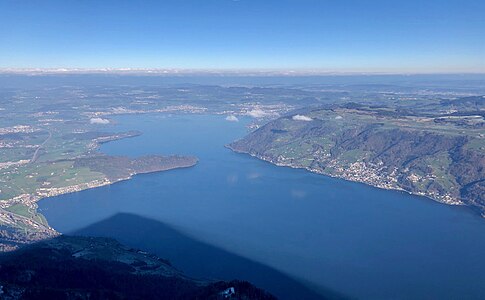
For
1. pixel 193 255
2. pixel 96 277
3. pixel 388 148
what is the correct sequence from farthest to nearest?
1. pixel 388 148
2. pixel 193 255
3. pixel 96 277

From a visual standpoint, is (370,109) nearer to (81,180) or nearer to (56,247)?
(81,180)

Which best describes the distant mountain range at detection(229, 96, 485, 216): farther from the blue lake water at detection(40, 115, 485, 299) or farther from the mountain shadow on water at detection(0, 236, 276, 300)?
the mountain shadow on water at detection(0, 236, 276, 300)

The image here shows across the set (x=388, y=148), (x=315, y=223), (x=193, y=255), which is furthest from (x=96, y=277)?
(x=388, y=148)

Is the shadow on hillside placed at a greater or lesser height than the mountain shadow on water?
lesser

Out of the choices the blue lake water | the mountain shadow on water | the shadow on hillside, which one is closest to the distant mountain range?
the blue lake water

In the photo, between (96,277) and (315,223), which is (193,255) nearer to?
(96,277)

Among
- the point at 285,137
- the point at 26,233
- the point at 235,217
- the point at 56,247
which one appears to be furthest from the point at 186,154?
the point at 56,247

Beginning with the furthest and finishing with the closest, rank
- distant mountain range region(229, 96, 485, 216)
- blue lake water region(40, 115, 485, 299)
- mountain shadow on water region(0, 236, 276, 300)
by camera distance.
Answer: distant mountain range region(229, 96, 485, 216), blue lake water region(40, 115, 485, 299), mountain shadow on water region(0, 236, 276, 300)
